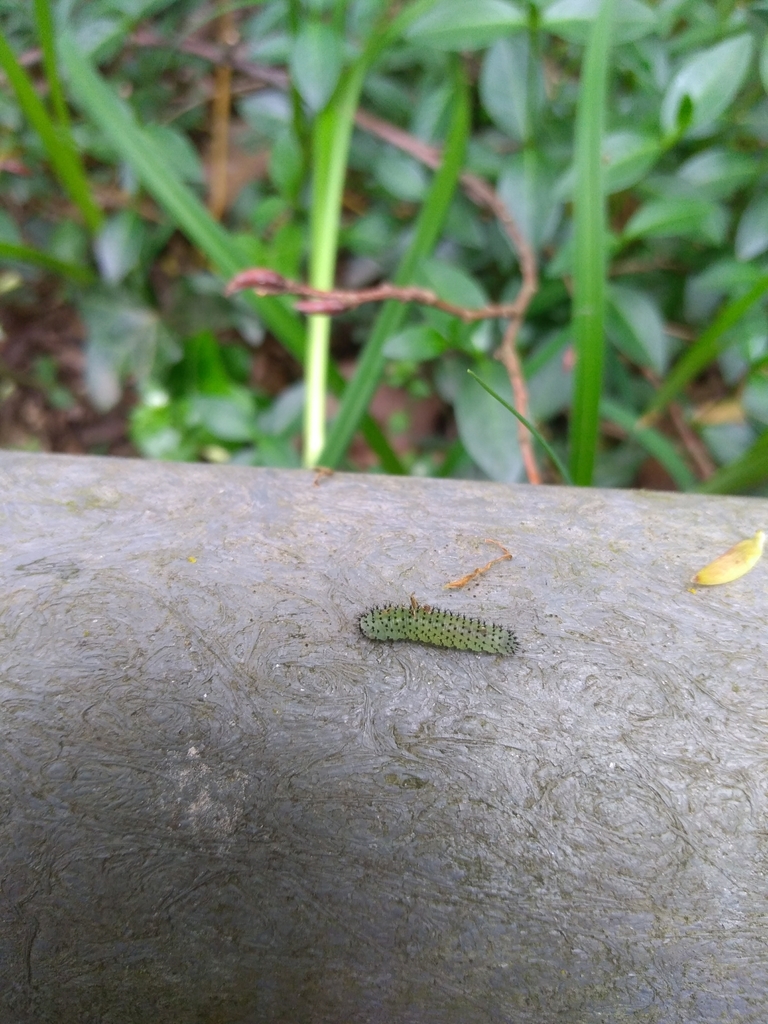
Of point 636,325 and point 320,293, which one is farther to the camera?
point 636,325

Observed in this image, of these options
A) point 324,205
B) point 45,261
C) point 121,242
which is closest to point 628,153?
point 324,205

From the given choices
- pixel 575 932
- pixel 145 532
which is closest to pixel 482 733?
A: pixel 575 932

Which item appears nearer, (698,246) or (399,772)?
(399,772)

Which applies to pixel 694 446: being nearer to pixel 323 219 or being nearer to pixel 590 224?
pixel 590 224

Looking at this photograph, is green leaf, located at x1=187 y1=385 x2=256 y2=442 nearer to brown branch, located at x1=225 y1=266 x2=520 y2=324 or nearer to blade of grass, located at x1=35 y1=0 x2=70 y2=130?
brown branch, located at x1=225 y1=266 x2=520 y2=324

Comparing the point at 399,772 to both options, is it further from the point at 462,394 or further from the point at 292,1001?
the point at 462,394

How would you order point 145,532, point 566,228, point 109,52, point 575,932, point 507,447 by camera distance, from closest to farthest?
point 575,932
point 145,532
point 507,447
point 109,52
point 566,228

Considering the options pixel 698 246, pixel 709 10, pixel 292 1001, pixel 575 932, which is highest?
pixel 709 10
